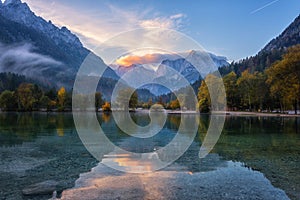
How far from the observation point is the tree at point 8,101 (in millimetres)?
127838

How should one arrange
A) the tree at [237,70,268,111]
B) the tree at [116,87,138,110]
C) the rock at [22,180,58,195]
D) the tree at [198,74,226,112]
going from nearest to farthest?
the rock at [22,180,58,195]
the tree at [237,70,268,111]
the tree at [198,74,226,112]
the tree at [116,87,138,110]

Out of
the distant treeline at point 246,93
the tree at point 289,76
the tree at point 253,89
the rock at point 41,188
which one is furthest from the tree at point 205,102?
the rock at point 41,188

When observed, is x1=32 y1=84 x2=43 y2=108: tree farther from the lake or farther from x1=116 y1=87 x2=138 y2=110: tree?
the lake

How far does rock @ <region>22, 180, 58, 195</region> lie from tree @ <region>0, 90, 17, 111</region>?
128656 mm

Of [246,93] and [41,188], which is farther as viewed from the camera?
[246,93]

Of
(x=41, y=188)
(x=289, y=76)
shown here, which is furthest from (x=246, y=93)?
(x=41, y=188)

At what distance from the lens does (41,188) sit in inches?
459

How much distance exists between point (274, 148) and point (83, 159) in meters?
14.4

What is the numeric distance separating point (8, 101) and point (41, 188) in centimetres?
13022

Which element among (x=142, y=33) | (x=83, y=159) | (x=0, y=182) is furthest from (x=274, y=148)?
(x=142, y=33)

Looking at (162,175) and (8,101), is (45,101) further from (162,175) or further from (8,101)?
(162,175)

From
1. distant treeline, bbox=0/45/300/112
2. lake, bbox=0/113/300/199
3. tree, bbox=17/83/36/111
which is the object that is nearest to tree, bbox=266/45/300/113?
distant treeline, bbox=0/45/300/112

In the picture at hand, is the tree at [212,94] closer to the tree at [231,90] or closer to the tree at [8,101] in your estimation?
the tree at [231,90]

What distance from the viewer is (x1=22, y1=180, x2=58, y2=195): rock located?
36.7 feet
